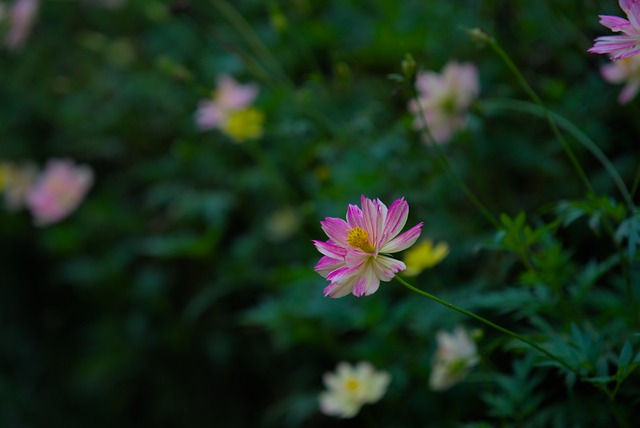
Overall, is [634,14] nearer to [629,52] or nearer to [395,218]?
[629,52]

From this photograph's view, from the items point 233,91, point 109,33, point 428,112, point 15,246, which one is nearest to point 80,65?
point 109,33

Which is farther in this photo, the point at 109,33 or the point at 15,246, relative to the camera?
the point at 109,33

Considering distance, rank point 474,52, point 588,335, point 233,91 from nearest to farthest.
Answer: point 588,335, point 233,91, point 474,52

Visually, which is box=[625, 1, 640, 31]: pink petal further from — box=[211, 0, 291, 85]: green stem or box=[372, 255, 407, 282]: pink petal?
box=[211, 0, 291, 85]: green stem

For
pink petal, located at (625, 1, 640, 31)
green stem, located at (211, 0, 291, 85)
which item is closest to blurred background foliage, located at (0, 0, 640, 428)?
green stem, located at (211, 0, 291, 85)

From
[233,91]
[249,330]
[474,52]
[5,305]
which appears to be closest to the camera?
[233,91]

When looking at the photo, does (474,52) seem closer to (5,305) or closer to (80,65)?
(80,65)
